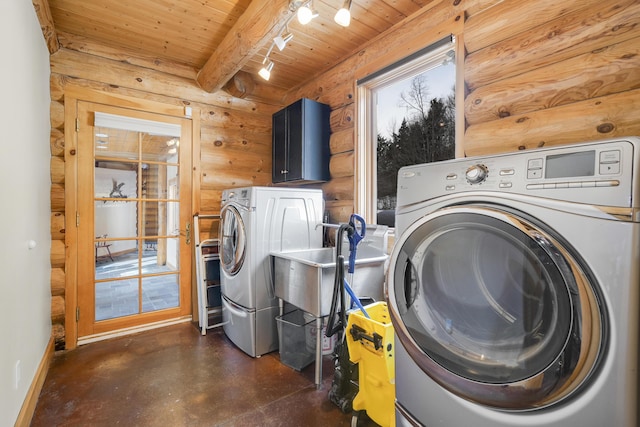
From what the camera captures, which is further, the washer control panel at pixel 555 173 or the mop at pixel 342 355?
the mop at pixel 342 355

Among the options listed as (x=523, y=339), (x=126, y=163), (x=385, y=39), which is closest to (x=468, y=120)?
(x=385, y=39)

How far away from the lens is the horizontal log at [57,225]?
2.44 metres

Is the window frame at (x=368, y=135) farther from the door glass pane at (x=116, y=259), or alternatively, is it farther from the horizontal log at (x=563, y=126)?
the door glass pane at (x=116, y=259)

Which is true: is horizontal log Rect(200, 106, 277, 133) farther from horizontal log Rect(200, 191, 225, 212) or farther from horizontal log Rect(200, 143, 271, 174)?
horizontal log Rect(200, 191, 225, 212)

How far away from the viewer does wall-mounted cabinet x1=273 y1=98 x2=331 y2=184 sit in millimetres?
2816

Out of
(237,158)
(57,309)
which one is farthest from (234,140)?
(57,309)

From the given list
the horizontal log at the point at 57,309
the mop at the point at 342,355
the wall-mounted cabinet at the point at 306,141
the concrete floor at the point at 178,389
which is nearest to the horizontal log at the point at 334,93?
the wall-mounted cabinet at the point at 306,141

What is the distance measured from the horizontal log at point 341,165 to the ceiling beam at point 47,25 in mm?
2315

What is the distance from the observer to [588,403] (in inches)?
30.5

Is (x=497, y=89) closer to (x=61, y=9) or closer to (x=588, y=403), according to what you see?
(x=588, y=403)

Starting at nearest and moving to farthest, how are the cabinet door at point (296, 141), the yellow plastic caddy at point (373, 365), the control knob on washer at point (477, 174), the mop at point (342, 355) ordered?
1. the control knob on washer at point (477, 174)
2. the yellow plastic caddy at point (373, 365)
3. the mop at point (342, 355)
4. the cabinet door at point (296, 141)

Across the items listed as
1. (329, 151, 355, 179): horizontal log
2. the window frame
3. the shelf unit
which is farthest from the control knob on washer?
the shelf unit

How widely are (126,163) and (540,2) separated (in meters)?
3.25

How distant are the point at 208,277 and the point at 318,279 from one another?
161 cm
